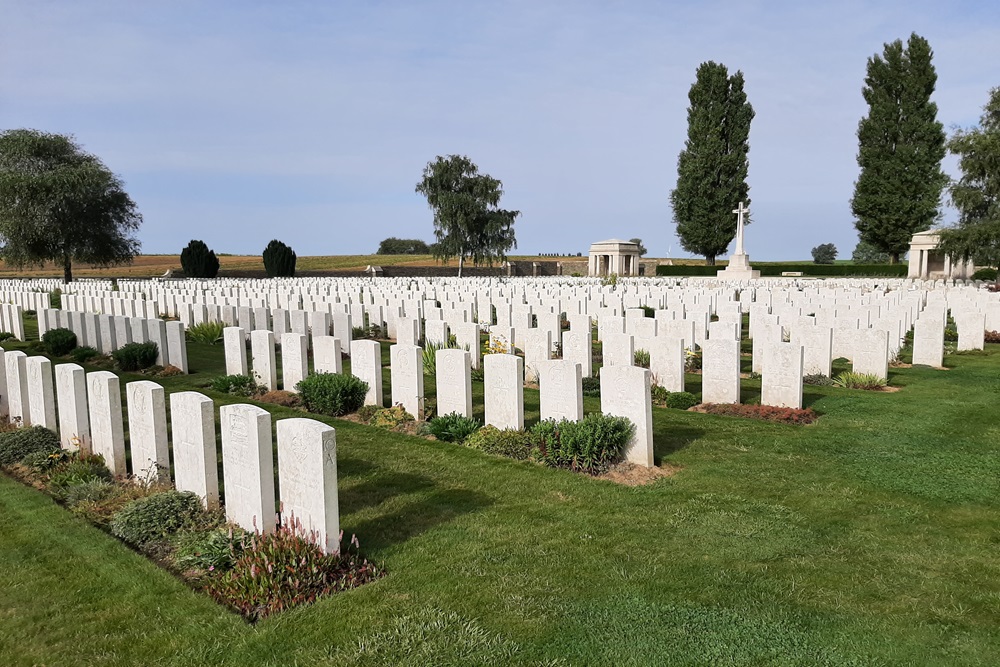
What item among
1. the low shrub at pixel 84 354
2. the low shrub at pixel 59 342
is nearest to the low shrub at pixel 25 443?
the low shrub at pixel 84 354

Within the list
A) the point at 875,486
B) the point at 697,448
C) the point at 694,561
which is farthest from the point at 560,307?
the point at 694,561

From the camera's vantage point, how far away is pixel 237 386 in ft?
34.1

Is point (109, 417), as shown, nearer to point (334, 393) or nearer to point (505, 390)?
point (334, 393)

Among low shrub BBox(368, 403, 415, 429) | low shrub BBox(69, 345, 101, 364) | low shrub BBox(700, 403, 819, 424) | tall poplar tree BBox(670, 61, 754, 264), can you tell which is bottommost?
low shrub BBox(700, 403, 819, 424)

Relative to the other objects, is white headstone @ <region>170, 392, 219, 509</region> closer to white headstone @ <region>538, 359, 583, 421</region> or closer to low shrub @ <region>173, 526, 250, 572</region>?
low shrub @ <region>173, 526, 250, 572</region>

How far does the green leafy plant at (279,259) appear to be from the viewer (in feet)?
160

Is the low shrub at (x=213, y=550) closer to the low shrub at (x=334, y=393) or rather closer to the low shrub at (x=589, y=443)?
the low shrub at (x=589, y=443)

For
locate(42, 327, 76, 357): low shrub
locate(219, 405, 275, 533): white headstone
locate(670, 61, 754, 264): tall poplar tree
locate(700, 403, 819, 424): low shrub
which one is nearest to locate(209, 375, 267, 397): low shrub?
locate(42, 327, 76, 357): low shrub

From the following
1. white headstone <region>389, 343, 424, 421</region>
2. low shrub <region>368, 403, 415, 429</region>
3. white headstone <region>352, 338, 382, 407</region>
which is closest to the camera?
low shrub <region>368, 403, 415, 429</region>

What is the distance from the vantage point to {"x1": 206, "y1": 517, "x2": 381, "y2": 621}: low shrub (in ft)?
13.3

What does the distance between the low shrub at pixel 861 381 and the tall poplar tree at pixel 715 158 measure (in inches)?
1758

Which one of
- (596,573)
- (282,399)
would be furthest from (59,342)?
(596,573)

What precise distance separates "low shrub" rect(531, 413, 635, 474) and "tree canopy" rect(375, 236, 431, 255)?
99.2m

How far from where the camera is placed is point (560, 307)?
18.4 meters
